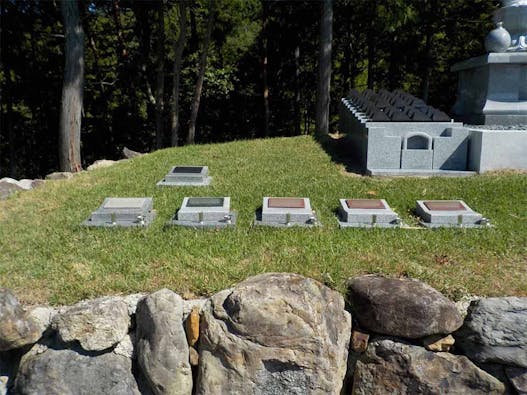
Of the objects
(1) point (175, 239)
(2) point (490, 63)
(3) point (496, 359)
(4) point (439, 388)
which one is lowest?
(4) point (439, 388)

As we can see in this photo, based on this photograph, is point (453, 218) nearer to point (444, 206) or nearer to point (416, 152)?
point (444, 206)

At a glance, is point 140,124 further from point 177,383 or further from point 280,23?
point 177,383

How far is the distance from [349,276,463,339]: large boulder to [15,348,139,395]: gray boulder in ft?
6.04

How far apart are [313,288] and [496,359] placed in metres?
1.40

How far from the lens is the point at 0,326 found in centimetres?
340

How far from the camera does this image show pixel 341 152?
30.2 ft

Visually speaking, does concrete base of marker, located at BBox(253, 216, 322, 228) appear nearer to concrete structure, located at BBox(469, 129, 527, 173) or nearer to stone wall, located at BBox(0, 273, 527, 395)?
stone wall, located at BBox(0, 273, 527, 395)

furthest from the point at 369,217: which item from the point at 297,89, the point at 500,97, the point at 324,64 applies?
the point at 297,89

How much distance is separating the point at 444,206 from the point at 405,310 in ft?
7.00

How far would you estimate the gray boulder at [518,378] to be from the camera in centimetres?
350

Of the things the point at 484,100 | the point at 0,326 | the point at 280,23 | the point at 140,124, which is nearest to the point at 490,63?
the point at 484,100

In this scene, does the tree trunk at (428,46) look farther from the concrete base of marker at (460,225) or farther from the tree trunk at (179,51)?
the concrete base of marker at (460,225)

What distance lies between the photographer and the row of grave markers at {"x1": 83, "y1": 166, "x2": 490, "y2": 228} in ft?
16.3

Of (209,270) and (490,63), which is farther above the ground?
(490,63)
